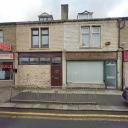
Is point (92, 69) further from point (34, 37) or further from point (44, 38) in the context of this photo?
point (34, 37)

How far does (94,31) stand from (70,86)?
5.96 meters

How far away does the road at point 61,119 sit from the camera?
29.3 ft

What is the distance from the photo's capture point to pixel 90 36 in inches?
838

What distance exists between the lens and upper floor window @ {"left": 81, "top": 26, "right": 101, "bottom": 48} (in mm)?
21250

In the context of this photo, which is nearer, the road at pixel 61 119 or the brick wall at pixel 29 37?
the road at pixel 61 119

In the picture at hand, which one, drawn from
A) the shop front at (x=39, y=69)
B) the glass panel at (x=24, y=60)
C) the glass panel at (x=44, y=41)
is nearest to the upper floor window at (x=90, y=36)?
the shop front at (x=39, y=69)

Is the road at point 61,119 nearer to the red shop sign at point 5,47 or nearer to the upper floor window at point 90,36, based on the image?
the red shop sign at point 5,47

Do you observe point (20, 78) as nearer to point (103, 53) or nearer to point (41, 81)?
point (41, 81)

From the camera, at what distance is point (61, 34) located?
2139cm

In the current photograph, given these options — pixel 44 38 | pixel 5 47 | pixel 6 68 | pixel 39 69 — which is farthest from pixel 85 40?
pixel 6 68

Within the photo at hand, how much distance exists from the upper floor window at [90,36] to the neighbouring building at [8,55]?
7193 mm

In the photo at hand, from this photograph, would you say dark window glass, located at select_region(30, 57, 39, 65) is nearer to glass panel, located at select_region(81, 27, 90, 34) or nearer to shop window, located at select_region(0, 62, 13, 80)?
shop window, located at select_region(0, 62, 13, 80)

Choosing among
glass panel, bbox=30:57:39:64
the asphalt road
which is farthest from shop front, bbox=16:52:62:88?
the asphalt road

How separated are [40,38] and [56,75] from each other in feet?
13.5
